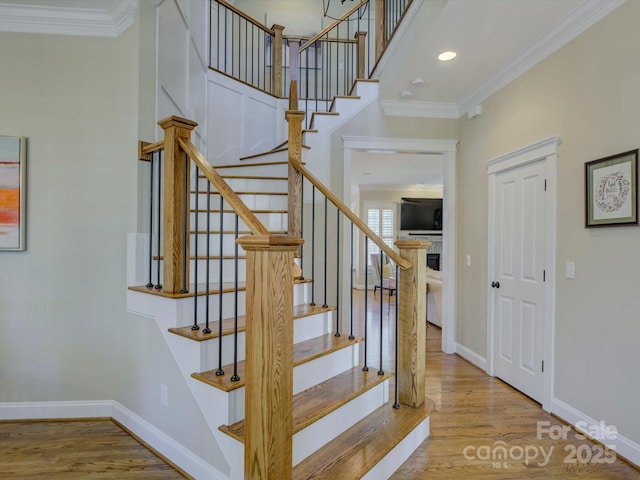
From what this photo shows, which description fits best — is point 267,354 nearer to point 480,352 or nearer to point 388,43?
point 480,352

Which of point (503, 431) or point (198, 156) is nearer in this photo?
point (198, 156)

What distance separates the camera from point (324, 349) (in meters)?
2.22

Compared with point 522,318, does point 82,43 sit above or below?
above

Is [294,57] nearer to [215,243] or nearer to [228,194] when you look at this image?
[215,243]

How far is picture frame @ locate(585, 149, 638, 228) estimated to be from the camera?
2.03 metres

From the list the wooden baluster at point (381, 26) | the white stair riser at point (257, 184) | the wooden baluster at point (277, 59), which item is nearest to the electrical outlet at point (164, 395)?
the white stair riser at point (257, 184)

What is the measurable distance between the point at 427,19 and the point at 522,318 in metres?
2.47

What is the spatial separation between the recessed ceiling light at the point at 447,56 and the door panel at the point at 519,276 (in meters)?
1.09

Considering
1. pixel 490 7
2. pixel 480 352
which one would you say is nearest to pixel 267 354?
pixel 490 7

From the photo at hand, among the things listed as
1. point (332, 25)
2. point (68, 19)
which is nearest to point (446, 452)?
point (68, 19)

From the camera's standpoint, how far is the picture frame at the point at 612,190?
203 centimetres

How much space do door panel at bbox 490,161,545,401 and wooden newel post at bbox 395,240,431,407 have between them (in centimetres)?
115

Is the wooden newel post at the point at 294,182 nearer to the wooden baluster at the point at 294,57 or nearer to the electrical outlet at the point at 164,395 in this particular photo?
the electrical outlet at the point at 164,395

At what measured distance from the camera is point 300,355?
6.94ft
